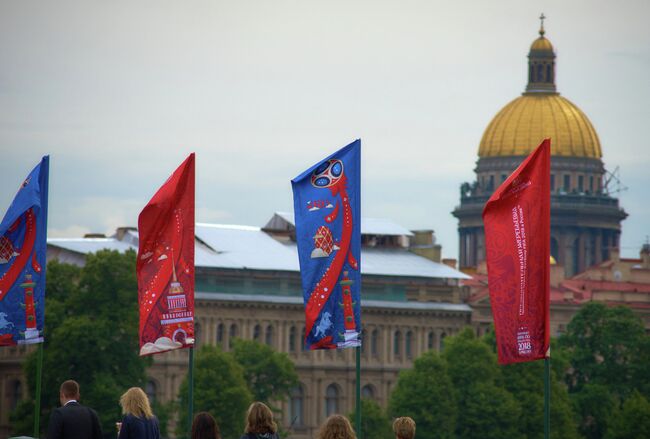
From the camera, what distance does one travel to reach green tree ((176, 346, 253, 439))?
12600 cm

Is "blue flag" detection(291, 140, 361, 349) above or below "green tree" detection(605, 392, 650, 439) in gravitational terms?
Answer: below

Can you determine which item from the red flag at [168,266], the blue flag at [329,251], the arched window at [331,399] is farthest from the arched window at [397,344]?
the blue flag at [329,251]

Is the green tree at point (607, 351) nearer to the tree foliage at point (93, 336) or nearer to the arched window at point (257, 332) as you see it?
the arched window at point (257, 332)

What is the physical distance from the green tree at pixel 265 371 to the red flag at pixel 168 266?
9059 cm

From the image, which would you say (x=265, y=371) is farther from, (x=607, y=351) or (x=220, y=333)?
(x=607, y=351)

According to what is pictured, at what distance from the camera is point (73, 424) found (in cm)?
3775

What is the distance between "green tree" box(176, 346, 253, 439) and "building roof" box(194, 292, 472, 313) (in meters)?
20.6

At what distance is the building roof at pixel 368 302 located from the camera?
153m

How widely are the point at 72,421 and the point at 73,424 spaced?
0.04 metres

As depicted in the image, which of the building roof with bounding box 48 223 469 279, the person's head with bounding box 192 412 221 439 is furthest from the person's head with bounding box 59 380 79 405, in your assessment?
the building roof with bounding box 48 223 469 279

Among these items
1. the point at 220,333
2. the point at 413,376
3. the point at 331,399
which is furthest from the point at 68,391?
the point at 331,399

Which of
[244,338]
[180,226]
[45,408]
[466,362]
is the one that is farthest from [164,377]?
[180,226]

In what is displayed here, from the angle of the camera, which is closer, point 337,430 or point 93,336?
point 337,430

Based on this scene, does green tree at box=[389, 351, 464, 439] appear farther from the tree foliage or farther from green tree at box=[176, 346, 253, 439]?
the tree foliage
